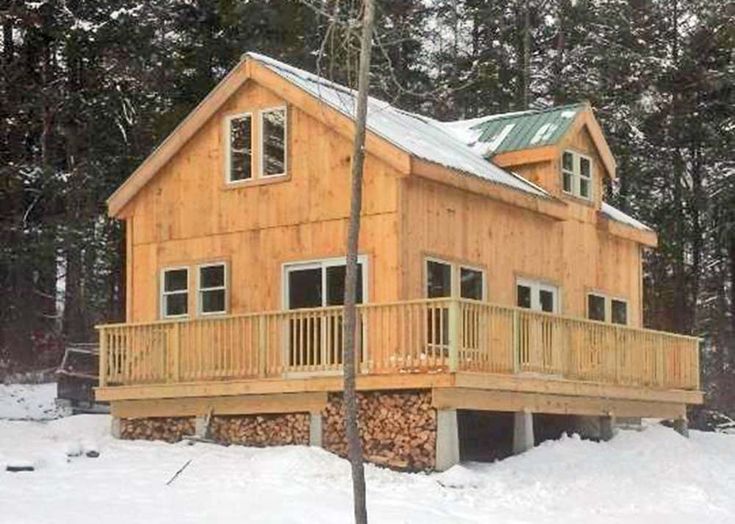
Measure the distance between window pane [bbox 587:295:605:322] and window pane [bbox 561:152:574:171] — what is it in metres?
2.59

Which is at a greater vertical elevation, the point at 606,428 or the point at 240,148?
the point at 240,148

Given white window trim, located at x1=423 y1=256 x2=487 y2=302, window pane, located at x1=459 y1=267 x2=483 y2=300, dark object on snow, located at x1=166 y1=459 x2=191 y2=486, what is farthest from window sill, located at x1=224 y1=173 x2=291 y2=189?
dark object on snow, located at x1=166 y1=459 x2=191 y2=486

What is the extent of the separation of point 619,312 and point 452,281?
692cm

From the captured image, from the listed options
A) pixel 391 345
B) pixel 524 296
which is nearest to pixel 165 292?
pixel 391 345

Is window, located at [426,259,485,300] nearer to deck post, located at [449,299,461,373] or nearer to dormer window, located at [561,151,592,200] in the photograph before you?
deck post, located at [449,299,461,373]

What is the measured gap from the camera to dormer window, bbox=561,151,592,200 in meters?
24.7

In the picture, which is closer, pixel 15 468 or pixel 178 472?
pixel 178 472

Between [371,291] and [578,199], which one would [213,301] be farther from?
[578,199]

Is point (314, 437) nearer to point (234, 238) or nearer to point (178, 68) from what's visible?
point (234, 238)

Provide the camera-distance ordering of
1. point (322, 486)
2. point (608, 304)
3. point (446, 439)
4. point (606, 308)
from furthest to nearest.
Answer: point (608, 304), point (606, 308), point (446, 439), point (322, 486)

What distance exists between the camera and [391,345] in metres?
18.3

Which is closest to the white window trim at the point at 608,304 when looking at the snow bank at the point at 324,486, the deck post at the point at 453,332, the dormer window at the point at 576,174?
the dormer window at the point at 576,174

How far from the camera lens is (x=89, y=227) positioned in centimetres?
3409

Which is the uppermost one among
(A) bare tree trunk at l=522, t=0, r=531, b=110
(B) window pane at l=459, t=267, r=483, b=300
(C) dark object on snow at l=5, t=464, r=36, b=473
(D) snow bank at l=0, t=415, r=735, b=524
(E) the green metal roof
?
(A) bare tree trunk at l=522, t=0, r=531, b=110
